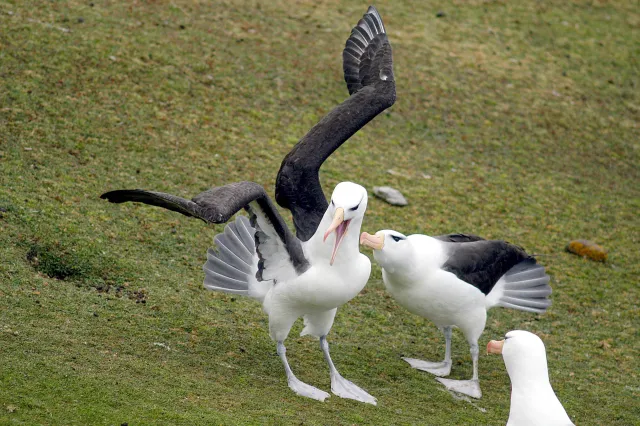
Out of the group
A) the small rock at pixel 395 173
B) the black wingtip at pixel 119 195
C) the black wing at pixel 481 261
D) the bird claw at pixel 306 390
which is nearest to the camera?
the black wingtip at pixel 119 195

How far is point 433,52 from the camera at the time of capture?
44.5 feet

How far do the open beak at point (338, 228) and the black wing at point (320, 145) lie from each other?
753mm

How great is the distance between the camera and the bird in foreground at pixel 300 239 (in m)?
5.86

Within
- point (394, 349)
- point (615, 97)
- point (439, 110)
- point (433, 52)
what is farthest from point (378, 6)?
point (394, 349)

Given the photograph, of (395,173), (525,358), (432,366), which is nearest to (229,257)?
(432,366)

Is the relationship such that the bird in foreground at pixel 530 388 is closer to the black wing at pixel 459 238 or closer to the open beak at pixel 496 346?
the open beak at pixel 496 346

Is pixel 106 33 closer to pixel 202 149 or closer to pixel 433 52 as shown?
pixel 202 149

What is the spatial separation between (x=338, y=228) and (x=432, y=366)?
72.3 inches

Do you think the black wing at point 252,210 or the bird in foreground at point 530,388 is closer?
the bird in foreground at point 530,388

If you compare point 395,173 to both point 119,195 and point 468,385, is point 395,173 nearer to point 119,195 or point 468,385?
point 468,385

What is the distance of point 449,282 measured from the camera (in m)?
6.92

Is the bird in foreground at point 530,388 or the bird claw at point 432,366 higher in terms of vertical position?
the bird in foreground at point 530,388

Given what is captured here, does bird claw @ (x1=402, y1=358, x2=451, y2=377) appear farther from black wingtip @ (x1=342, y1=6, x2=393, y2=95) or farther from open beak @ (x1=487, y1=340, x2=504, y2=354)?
black wingtip @ (x1=342, y1=6, x2=393, y2=95)

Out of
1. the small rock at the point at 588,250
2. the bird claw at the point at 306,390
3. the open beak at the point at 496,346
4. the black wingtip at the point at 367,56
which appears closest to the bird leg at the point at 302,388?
the bird claw at the point at 306,390
